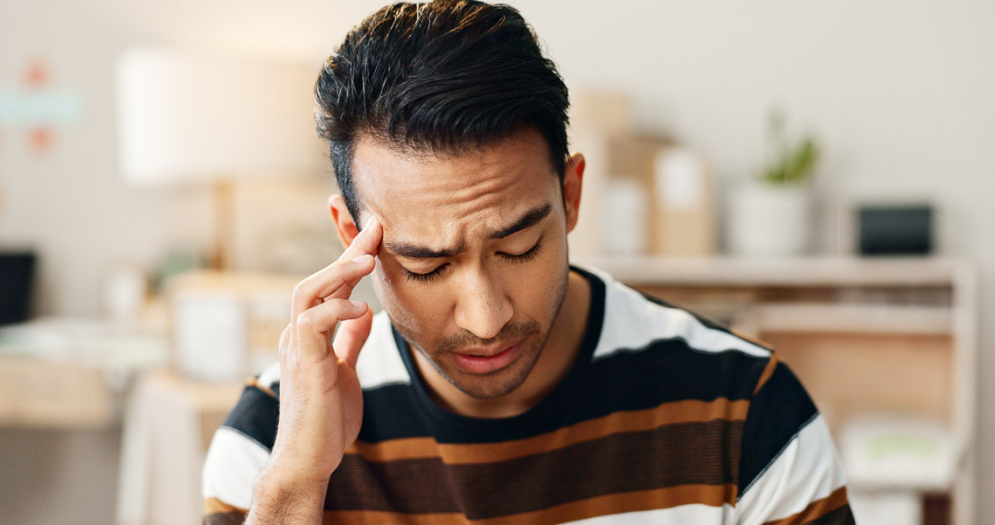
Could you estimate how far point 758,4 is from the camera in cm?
270

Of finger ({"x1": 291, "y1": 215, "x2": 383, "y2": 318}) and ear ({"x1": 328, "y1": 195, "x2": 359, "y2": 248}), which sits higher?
ear ({"x1": 328, "y1": 195, "x2": 359, "y2": 248})

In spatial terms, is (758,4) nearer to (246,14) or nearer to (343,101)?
(246,14)

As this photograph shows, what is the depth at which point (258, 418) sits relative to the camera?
3.66ft

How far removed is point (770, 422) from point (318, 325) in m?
0.57

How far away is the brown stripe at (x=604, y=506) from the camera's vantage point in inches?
41.9

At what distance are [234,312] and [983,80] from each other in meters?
2.28

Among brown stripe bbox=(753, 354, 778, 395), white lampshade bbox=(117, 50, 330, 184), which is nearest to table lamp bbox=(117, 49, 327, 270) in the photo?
white lampshade bbox=(117, 50, 330, 184)

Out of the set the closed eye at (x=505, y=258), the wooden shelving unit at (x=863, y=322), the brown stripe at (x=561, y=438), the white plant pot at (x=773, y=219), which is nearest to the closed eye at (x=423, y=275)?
the closed eye at (x=505, y=258)

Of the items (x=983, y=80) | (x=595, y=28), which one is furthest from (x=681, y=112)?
(x=983, y=80)

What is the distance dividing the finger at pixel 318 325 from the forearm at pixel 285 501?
0.48ft

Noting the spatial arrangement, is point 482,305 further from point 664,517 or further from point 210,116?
point 210,116

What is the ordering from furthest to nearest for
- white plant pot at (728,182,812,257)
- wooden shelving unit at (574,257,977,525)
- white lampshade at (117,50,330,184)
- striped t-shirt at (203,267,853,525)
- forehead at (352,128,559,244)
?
white lampshade at (117,50,330,184) < white plant pot at (728,182,812,257) < wooden shelving unit at (574,257,977,525) < striped t-shirt at (203,267,853,525) < forehead at (352,128,559,244)

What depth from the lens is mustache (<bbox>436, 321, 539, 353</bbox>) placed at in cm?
98

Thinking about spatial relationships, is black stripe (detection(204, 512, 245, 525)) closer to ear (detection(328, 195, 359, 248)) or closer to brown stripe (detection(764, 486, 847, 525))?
ear (detection(328, 195, 359, 248))
